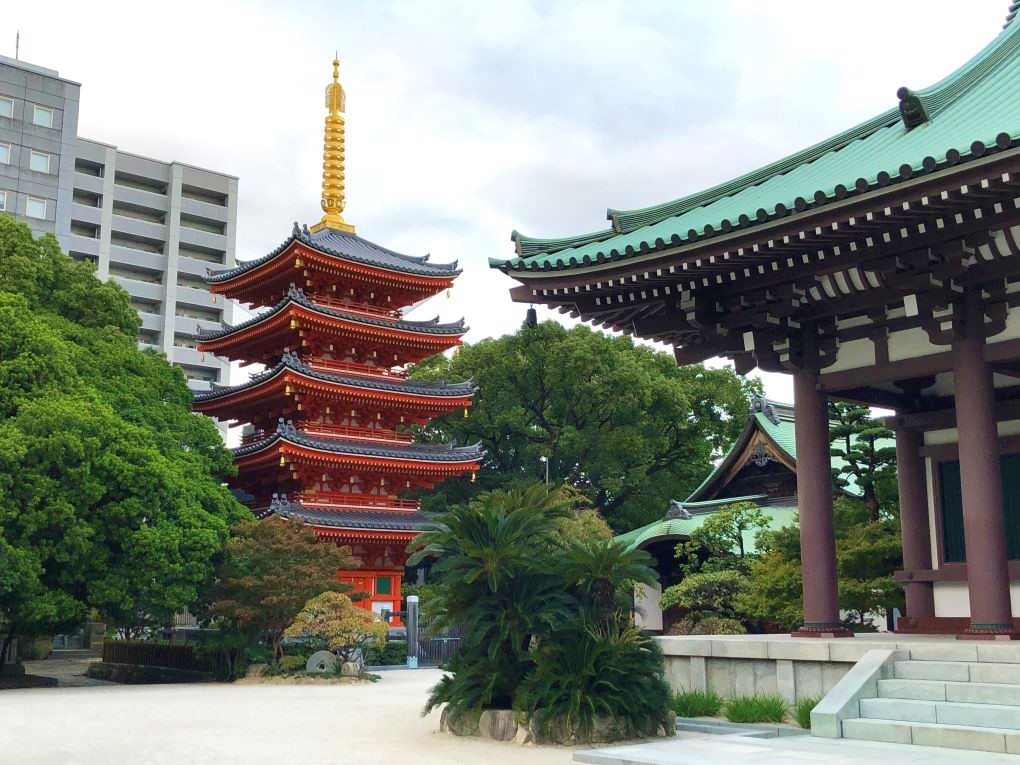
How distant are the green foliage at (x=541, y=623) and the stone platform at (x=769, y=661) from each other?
3.09 ft

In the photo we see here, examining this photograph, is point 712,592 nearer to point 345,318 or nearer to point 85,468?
point 85,468

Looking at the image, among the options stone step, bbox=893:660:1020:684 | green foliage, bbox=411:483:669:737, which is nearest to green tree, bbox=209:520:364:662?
green foliage, bbox=411:483:669:737

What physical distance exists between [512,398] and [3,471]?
101 feet

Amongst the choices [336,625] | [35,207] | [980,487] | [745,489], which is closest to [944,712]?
[980,487]

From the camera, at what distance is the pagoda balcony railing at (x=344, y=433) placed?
36062mm

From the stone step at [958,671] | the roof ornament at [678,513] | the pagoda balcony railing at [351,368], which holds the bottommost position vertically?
the stone step at [958,671]

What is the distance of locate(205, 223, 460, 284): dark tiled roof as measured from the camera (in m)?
36.1

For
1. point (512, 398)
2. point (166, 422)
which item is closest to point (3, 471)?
point (166, 422)

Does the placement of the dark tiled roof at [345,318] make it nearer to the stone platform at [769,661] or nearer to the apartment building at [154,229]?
the stone platform at [769,661]

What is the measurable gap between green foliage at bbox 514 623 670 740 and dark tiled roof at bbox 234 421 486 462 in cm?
2321

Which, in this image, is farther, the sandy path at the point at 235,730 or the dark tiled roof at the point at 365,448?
the dark tiled roof at the point at 365,448

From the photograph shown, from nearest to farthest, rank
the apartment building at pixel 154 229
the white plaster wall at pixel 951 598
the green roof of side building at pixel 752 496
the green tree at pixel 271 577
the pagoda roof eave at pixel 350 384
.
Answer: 1. the white plaster wall at pixel 951 598
2. the green tree at pixel 271 577
3. the green roof of side building at pixel 752 496
4. the pagoda roof eave at pixel 350 384
5. the apartment building at pixel 154 229

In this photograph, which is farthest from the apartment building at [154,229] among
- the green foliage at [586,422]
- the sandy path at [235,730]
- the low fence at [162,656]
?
the sandy path at [235,730]

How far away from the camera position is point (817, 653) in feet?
36.3
